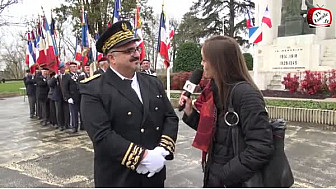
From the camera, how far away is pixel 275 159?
6.32 feet

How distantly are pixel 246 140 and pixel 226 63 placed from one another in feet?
1.62

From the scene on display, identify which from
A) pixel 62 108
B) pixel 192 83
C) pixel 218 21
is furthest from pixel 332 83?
pixel 218 21

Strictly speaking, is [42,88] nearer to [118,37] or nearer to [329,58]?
[118,37]

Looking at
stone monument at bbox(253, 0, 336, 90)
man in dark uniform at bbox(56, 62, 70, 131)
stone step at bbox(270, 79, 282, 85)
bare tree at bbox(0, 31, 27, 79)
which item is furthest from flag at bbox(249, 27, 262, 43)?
bare tree at bbox(0, 31, 27, 79)

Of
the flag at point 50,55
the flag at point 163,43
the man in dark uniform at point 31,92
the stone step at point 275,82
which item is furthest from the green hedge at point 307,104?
the man in dark uniform at point 31,92

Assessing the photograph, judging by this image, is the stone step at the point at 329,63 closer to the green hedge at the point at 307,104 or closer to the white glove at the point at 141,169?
the green hedge at the point at 307,104

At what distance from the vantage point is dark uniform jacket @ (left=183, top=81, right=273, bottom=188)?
6.08ft

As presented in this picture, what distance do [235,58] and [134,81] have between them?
801 millimetres

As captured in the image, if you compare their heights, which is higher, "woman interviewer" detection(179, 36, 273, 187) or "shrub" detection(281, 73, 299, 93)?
"woman interviewer" detection(179, 36, 273, 187)

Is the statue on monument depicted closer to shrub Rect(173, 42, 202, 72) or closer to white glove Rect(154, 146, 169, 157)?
shrub Rect(173, 42, 202, 72)

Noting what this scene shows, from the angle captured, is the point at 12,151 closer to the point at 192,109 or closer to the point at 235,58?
the point at 192,109

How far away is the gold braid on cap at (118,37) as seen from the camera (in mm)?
2275

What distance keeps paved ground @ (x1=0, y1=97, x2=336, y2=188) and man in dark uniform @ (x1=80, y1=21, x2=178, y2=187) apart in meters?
2.24

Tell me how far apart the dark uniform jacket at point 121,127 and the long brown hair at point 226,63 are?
573mm
